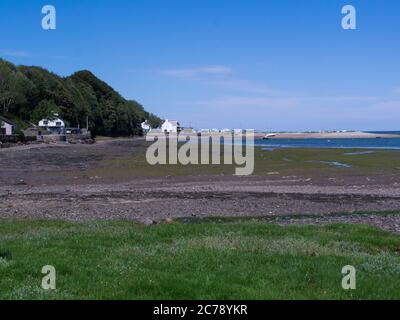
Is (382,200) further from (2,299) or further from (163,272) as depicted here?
(2,299)

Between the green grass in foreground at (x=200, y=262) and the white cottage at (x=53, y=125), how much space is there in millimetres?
151550

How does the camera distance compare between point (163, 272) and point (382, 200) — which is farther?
point (382, 200)

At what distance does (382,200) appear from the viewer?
105 feet

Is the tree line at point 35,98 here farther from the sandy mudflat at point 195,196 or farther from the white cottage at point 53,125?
the sandy mudflat at point 195,196

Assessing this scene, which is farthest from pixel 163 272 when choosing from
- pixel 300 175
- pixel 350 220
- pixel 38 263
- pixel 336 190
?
pixel 300 175

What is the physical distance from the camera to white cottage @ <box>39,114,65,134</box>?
163975 mm

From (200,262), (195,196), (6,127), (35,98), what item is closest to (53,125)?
(35,98)

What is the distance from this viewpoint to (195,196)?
3397cm

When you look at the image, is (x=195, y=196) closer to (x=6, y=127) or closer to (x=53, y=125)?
(x=6, y=127)

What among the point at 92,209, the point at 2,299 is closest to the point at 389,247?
the point at 2,299

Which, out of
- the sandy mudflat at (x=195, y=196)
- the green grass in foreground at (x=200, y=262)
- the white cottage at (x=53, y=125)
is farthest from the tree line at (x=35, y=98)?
the green grass in foreground at (x=200, y=262)

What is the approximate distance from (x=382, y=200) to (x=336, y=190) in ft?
18.1

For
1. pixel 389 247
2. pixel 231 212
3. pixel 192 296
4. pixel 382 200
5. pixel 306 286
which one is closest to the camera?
pixel 192 296
